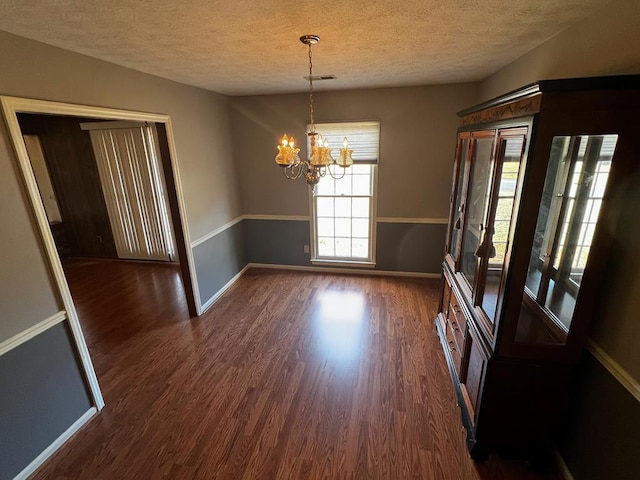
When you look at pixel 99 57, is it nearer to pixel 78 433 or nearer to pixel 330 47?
pixel 330 47

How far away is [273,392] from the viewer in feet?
7.71

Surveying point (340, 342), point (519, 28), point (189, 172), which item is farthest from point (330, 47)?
point (340, 342)

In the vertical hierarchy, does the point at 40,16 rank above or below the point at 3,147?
above

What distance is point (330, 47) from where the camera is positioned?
2.06 metres

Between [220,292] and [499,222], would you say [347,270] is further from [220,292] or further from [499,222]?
[499,222]

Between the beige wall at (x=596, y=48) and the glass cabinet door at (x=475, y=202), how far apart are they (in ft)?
1.87

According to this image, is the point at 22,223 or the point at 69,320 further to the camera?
the point at 69,320

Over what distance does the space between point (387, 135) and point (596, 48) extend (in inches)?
89.7

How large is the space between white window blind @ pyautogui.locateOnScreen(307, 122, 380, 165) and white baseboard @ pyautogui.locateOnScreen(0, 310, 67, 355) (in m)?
3.17

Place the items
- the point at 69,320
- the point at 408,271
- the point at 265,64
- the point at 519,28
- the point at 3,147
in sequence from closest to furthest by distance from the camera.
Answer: the point at 3,147, the point at 519,28, the point at 69,320, the point at 265,64, the point at 408,271

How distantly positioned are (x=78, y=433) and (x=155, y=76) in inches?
114

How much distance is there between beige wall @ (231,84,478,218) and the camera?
11.7 ft

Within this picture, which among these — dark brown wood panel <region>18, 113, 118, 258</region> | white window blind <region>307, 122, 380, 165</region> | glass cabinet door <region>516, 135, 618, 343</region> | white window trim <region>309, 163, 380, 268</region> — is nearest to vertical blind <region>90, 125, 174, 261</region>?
dark brown wood panel <region>18, 113, 118, 258</region>

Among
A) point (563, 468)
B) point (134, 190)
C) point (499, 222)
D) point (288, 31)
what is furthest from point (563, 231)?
point (134, 190)
